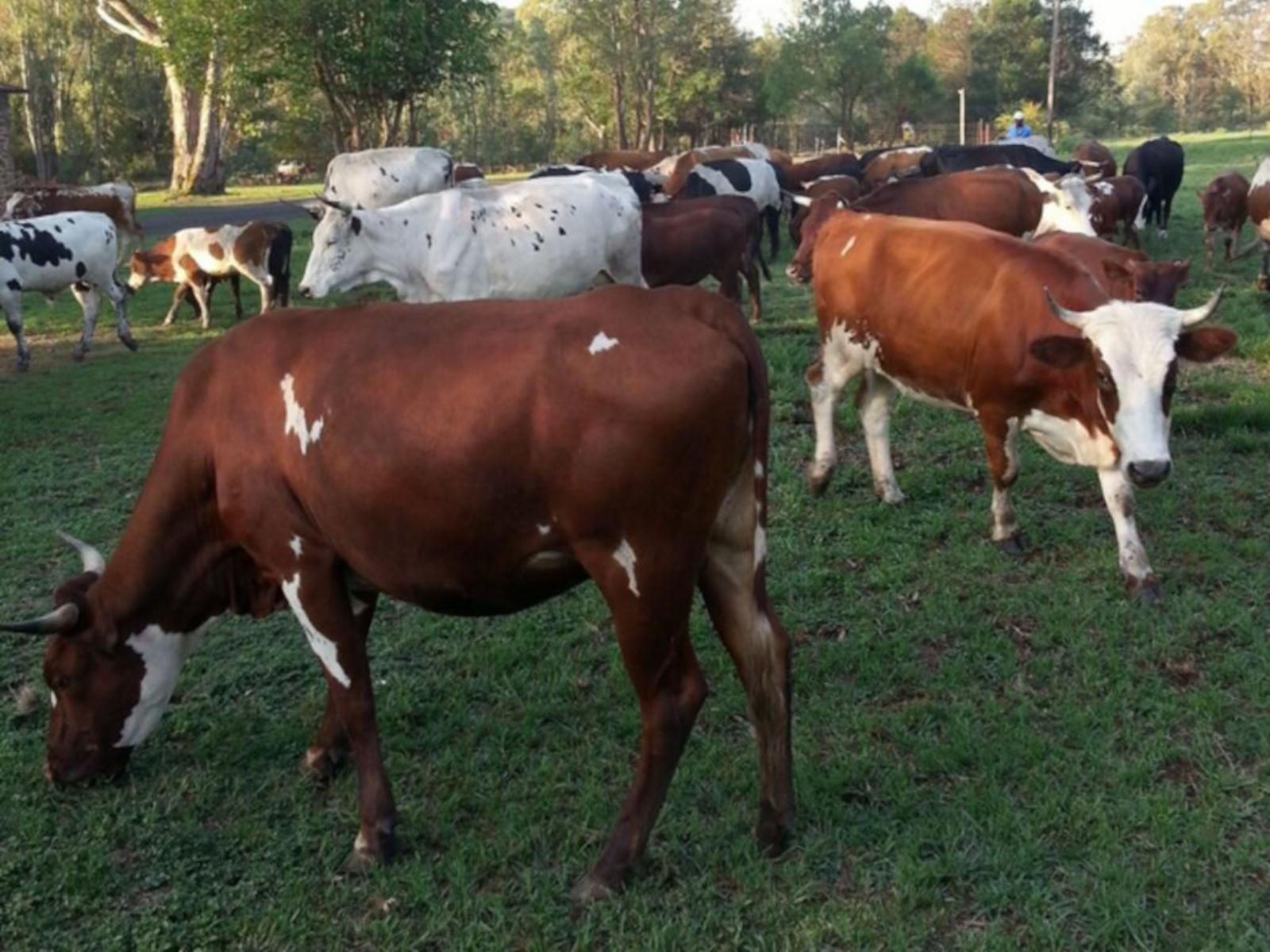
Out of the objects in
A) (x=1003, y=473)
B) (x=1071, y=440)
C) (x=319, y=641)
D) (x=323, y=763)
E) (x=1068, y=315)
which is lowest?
(x=323, y=763)

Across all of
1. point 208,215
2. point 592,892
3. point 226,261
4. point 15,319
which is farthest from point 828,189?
point 208,215

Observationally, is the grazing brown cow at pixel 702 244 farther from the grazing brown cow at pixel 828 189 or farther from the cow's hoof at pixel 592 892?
the cow's hoof at pixel 592 892

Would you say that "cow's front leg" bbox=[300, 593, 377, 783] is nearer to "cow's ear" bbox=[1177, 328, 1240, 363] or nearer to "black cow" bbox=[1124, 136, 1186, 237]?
"cow's ear" bbox=[1177, 328, 1240, 363]

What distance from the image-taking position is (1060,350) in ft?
16.4

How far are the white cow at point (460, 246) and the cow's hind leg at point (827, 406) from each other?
305 centimetres

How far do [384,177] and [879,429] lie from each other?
31.3 feet

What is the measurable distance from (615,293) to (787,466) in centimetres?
401

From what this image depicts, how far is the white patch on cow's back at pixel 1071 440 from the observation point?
521 centimetres

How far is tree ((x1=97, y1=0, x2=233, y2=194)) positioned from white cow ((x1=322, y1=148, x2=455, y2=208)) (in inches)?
250

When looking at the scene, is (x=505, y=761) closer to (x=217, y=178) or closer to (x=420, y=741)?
(x=420, y=741)

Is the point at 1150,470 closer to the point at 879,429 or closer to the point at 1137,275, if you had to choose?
the point at 879,429

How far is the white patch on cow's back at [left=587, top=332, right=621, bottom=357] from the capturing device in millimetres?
3217

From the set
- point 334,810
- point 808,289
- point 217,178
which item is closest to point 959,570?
point 334,810

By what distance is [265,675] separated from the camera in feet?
16.0
